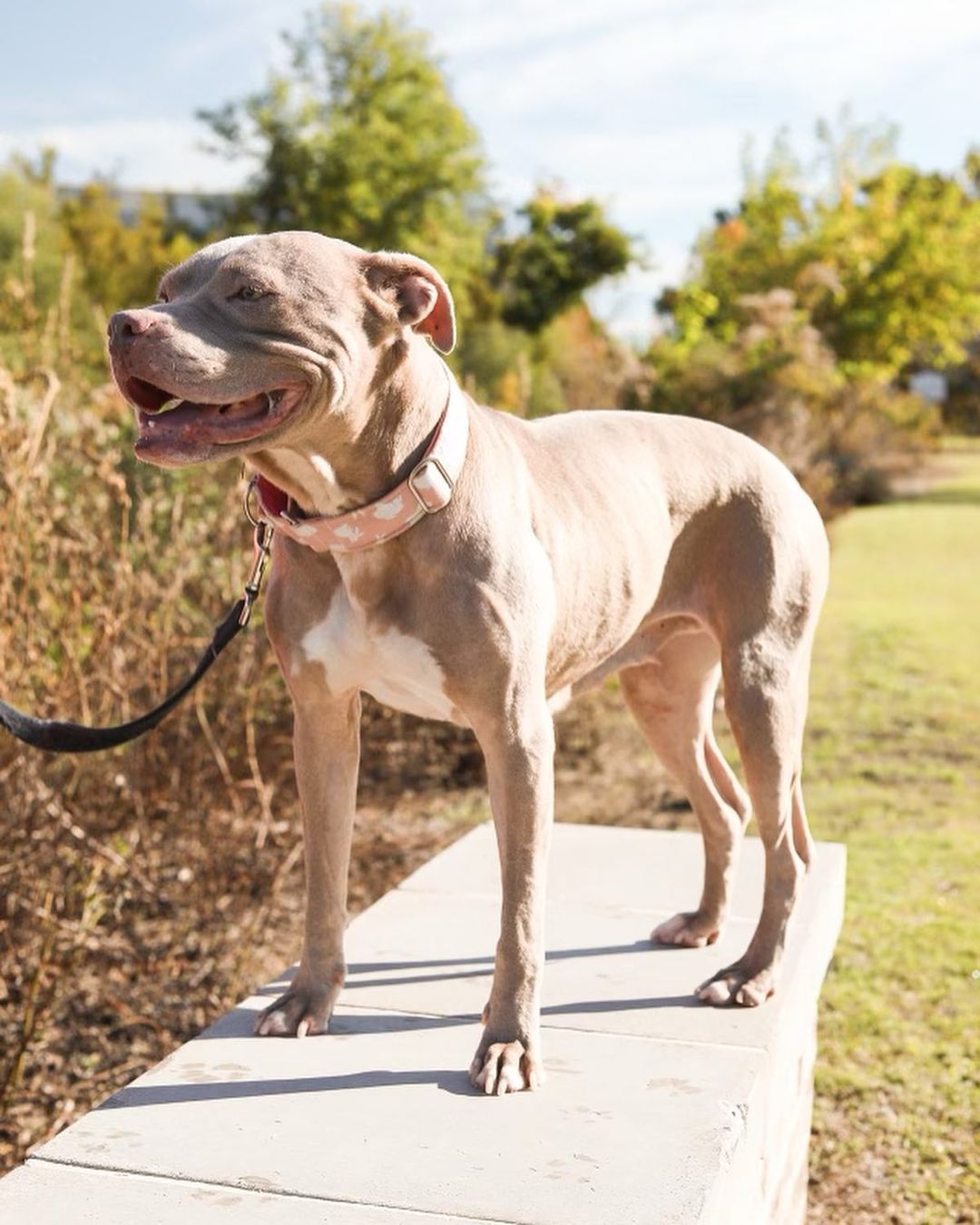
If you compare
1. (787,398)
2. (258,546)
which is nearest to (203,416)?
(258,546)

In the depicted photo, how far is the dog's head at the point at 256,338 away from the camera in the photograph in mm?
2404

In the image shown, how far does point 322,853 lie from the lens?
10.3ft

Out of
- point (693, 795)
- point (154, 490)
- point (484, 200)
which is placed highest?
point (484, 200)

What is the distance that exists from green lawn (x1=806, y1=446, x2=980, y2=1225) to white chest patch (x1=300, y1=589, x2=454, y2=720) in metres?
2.02

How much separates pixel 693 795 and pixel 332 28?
1418 inches

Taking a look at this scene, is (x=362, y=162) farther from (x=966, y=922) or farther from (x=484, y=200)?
(x=966, y=922)

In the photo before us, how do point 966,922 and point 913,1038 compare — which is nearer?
point 913,1038

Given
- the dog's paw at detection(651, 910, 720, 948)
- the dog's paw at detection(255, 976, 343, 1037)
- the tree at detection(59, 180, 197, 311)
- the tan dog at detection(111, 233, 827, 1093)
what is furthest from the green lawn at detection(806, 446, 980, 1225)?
the tree at detection(59, 180, 197, 311)

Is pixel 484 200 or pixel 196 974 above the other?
pixel 484 200

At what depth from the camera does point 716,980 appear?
3373mm

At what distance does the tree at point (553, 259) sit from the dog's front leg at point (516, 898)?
32.4 m

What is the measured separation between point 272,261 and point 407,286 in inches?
10.2

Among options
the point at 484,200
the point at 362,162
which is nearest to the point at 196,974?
the point at 362,162

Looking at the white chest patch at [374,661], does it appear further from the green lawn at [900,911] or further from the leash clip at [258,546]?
the green lawn at [900,911]
